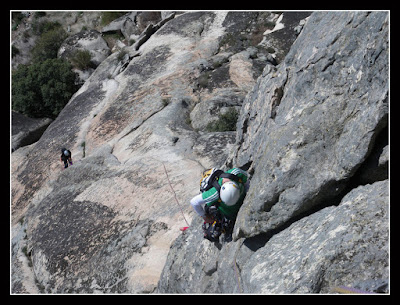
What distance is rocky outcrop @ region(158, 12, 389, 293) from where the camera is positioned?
22.1 feet

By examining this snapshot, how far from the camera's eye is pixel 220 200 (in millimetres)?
9805

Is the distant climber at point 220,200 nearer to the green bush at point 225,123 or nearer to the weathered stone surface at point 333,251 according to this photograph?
the weathered stone surface at point 333,251

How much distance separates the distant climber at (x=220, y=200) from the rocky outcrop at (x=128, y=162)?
3.79m

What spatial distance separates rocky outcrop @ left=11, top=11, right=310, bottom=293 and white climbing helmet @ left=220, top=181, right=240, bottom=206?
4588 mm

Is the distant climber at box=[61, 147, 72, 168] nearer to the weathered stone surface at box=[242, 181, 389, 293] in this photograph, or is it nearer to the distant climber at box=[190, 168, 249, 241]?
the distant climber at box=[190, 168, 249, 241]

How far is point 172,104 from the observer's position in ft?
78.1

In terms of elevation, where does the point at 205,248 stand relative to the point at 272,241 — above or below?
below

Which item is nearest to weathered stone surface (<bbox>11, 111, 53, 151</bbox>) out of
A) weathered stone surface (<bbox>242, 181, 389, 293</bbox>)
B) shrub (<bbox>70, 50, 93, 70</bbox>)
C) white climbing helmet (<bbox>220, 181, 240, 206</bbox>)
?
shrub (<bbox>70, 50, 93, 70</bbox>)

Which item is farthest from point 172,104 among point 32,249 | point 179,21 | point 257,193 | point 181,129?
point 257,193

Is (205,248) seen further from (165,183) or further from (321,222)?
(165,183)

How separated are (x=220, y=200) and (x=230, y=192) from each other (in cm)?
54

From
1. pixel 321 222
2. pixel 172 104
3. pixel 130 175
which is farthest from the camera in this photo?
pixel 172 104

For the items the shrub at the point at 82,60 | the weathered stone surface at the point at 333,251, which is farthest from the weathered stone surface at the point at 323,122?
the shrub at the point at 82,60

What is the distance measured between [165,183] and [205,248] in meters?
6.45
